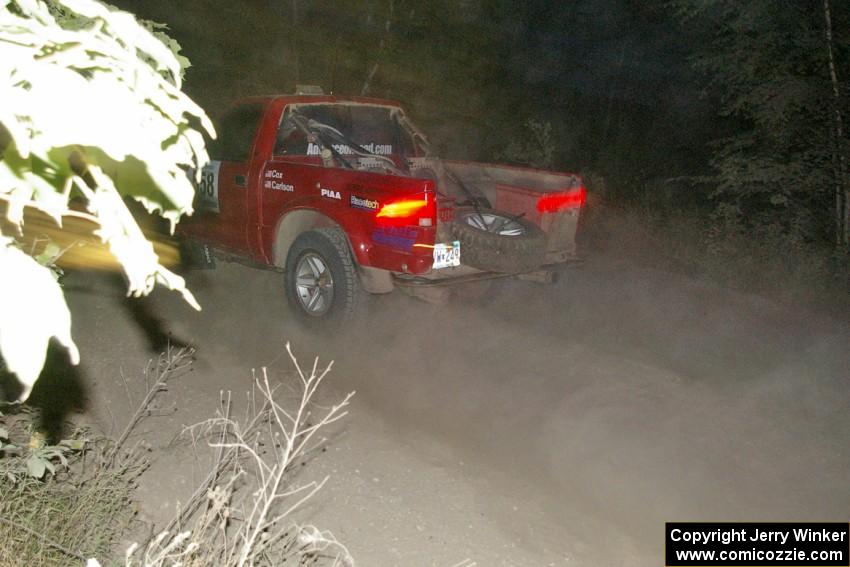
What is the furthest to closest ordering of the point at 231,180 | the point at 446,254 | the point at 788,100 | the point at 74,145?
the point at 788,100 → the point at 231,180 → the point at 446,254 → the point at 74,145

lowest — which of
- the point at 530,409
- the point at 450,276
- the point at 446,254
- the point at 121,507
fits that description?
the point at 530,409

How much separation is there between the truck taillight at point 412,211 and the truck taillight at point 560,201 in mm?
1505

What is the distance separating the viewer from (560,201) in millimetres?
7441

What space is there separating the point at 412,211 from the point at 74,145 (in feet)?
15.9

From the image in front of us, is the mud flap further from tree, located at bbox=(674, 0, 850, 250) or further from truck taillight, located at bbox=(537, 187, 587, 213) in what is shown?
tree, located at bbox=(674, 0, 850, 250)

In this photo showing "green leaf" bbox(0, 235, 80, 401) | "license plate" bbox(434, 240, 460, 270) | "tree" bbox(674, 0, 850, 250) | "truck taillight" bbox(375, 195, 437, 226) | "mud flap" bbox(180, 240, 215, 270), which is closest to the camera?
"green leaf" bbox(0, 235, 80, 401)

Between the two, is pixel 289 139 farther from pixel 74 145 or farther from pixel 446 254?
pixel 74 145

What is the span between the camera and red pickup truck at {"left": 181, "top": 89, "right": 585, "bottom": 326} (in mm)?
6559

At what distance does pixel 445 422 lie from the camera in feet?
18.3

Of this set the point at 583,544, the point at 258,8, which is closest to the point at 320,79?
the point at 258,8

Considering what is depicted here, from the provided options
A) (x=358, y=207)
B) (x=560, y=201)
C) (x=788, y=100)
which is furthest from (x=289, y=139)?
(x=788, y=100)

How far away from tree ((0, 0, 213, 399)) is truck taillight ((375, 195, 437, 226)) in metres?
4.49

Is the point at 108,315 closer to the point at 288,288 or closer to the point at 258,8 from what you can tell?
the point at 288,288

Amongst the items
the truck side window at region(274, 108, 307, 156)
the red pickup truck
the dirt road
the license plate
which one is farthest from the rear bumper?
the truck side window at region(274, 108, 307, 156)
